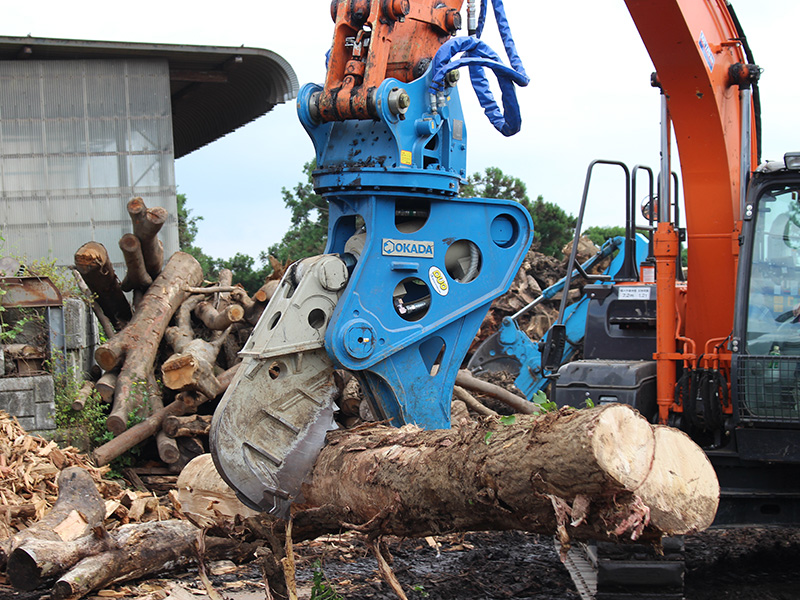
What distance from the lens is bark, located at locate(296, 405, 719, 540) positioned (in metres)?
3.17

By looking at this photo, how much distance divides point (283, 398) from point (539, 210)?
17.9m

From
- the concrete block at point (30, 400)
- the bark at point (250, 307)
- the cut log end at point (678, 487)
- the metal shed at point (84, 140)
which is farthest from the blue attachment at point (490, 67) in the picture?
the metal shed at point (84, 140)

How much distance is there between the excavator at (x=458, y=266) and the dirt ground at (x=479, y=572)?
2.31ft

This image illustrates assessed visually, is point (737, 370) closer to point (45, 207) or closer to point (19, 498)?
point (19, 498)

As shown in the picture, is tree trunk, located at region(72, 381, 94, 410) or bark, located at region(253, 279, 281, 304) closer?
tree trunk, located at region(72, 381, 94, 410)

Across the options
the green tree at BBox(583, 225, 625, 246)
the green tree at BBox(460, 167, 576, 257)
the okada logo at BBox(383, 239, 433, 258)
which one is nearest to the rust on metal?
the okada logo at BBox(383, 239, 433, 258)

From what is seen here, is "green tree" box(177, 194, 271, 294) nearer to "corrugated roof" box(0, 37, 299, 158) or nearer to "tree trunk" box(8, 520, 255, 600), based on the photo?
"corrugated roof" box(0, 37, 299, 158)

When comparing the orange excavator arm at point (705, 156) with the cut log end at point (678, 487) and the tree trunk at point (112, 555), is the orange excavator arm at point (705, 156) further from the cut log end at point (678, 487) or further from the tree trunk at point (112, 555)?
the tree trunk at point (112, 555)

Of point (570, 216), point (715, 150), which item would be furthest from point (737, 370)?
point (570, 216)

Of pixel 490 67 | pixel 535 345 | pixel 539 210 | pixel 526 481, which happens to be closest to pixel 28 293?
pixel 490 67

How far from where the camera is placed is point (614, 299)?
249 inches

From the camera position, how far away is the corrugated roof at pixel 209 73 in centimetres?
1413

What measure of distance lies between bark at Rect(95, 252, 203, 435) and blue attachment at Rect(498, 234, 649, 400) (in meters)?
3.73

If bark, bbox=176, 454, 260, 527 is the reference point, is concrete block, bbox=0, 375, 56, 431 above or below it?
above
